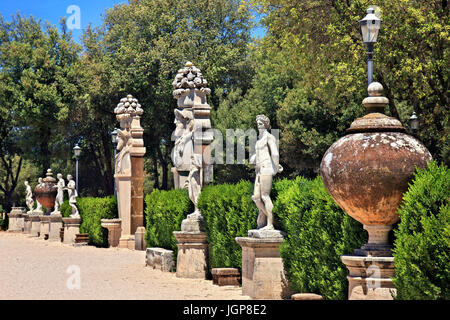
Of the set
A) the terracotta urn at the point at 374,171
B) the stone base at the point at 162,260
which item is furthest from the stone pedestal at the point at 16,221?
the terracotta urn at the point at 374,171

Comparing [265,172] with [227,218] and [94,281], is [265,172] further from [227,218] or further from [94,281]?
[94,281]

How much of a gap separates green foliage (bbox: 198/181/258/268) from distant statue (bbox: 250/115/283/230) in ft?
2.12

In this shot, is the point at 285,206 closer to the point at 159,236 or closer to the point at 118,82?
the point at 159,236

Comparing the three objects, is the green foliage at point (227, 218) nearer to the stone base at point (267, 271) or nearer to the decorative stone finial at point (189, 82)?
the stone base at point (267, 271)

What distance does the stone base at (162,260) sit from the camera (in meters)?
14.9

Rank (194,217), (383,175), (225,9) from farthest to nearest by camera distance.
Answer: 1. (225,9)
2. (194,217)
3. (383,175)

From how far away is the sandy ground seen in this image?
35.3 ft

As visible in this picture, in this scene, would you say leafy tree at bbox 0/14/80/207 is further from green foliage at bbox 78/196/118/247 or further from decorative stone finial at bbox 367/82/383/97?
decorative stone finial at bbox 367/82/383/97

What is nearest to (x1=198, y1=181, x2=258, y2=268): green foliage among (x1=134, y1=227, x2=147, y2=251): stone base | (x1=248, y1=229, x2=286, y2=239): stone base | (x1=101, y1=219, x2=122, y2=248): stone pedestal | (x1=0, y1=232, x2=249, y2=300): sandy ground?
(x1=0, y1=232, x2=249, y2=300): sandy ground

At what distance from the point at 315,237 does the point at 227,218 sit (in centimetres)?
360

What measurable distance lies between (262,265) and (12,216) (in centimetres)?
A: 3216

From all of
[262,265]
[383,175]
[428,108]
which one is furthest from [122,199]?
[383,175]

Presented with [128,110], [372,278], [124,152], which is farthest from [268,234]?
[128,110]

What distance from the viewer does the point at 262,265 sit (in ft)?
33.3
